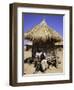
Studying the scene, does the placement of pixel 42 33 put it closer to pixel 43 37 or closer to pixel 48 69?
pixel 43 37

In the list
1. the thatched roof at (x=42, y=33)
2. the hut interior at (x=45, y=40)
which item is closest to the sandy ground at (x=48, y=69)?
the hut interior at (x=45, y=40)

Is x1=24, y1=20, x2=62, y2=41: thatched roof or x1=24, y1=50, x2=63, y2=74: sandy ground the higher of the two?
x1=24, y1=20, x2=62, y2=41: thatched roof

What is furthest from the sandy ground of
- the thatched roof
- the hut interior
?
the thatched roof

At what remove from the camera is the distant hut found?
6.08ft

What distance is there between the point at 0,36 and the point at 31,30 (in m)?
0.21

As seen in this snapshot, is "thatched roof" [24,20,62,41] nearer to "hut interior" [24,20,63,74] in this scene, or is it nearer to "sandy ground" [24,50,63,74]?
"hut interior" [24,20,63,74]

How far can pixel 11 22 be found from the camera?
5.91ft

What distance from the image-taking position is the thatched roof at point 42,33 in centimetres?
185

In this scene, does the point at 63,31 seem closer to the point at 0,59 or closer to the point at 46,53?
the point at 46,53

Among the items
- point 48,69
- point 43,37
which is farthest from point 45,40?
point 48,69

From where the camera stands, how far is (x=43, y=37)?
1.88 metres

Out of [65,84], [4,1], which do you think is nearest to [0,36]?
[4,1]

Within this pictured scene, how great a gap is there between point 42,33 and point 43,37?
0.03 meters

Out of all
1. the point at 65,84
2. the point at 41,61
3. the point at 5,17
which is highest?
the point at 5,17
